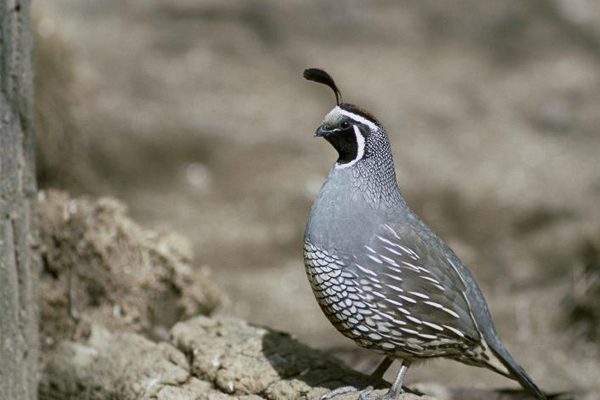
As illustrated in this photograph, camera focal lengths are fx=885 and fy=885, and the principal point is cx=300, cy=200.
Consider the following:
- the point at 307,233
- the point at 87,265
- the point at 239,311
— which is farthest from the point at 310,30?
the point at 307,233

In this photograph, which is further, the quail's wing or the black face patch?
the black face patch

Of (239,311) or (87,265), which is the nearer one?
(87,265)

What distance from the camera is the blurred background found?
671 centimetres

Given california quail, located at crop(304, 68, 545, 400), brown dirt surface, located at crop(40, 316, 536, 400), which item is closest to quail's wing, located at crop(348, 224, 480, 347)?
california quail, located at crop(304, 68, 545, 400)

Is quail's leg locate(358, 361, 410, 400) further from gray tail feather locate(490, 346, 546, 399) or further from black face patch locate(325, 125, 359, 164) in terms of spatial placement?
black face patch locate(325, 125, 359, 164)

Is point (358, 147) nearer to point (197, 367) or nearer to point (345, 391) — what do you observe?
point (345, 391)

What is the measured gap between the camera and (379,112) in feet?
30.9

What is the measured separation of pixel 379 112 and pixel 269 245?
2.13m

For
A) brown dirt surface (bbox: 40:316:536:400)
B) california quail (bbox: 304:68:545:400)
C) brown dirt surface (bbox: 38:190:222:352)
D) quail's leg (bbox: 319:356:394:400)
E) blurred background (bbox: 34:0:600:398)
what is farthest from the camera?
blurred background (bbox: 34:0:600:398)

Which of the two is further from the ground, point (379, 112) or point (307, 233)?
point (379, 112)

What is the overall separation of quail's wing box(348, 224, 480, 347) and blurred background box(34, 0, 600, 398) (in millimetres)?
2149

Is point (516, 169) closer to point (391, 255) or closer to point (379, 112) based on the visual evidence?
point (379, 112)

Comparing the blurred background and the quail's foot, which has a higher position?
the blurred background

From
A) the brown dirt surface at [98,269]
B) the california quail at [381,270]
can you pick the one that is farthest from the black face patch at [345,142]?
the brown dirt surface at [98,269]
